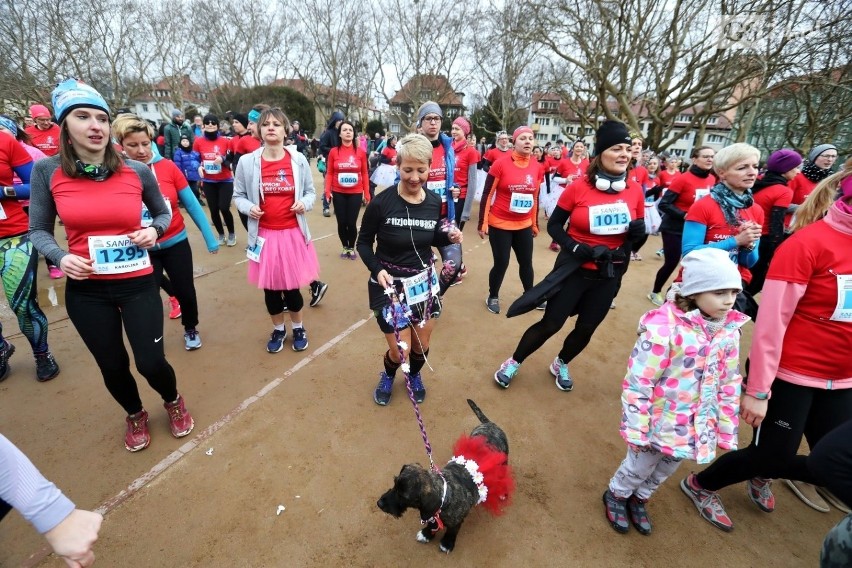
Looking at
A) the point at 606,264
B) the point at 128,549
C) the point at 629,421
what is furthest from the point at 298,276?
the point at 629,421

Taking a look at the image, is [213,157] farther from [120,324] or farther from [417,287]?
[417,287]

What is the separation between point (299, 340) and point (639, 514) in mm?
3331

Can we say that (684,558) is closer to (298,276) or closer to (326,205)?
(298,276)

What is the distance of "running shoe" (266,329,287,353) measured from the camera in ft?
13.2

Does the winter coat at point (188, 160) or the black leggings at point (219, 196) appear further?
the winter coat at point (188, 160)

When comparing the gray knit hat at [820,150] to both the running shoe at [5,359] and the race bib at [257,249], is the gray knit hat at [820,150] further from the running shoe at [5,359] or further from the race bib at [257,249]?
the running shoe at [5,359]

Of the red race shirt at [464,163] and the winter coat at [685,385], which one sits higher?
the red race shirt at [464,163]

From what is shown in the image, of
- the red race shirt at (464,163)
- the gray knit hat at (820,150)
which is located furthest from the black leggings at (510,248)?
the gray knit hat at (820,150)

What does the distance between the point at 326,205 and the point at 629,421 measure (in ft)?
29.9

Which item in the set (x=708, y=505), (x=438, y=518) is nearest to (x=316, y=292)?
(x=438, y=518)

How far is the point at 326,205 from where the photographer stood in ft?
32.5

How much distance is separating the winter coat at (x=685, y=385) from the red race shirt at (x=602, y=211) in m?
1.20

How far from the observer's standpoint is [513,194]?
4.62m

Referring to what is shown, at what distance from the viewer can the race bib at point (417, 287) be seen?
2.78m
